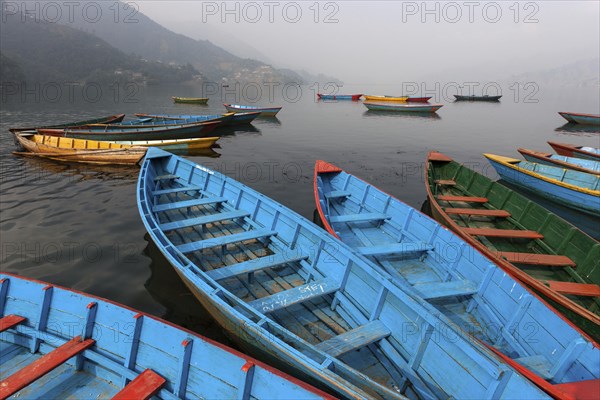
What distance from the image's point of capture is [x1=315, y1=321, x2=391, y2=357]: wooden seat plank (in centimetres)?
504

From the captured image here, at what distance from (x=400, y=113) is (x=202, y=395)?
5330cm

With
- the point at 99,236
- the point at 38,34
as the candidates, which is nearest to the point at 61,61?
the point at 38,34

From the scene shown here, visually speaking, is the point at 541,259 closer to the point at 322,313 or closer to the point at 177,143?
the point at 322,313

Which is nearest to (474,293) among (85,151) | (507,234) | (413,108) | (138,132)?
(507,234)

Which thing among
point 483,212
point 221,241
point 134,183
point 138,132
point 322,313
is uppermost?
point 138,132

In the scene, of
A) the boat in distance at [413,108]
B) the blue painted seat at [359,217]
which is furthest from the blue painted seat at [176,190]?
the boat in distance at [413,108]

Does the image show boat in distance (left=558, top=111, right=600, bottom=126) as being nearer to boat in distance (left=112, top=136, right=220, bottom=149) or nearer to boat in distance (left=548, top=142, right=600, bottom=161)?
boat in distance (left=548, top=142, right=600, bottom=161)

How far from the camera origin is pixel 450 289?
677cm

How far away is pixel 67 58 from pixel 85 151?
143 metres

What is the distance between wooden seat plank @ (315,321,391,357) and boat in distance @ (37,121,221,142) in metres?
21.4

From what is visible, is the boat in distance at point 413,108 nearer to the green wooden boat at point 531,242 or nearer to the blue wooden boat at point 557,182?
the blue wooden boat at point 557,182

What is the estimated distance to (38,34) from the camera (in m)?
139

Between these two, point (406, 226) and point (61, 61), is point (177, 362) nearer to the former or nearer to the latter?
point (406, 226)

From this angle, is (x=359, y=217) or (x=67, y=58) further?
(x=67, y=58)
